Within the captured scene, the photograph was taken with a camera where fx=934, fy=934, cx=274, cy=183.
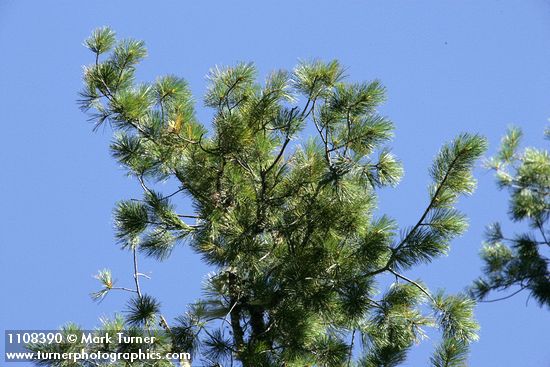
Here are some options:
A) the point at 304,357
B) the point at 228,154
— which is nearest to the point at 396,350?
the point at 304,357

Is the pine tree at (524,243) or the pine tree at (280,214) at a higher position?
the pine tree at (280,214)

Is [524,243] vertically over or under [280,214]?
under

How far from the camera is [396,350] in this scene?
10.8 ft

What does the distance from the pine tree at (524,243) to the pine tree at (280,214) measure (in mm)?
857

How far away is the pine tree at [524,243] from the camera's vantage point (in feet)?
7.97

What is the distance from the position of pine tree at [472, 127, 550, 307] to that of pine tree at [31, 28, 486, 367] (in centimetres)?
86

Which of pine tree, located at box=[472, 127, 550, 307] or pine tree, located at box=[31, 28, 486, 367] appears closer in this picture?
pine tree, located at box=[472, 127, 550, 307]

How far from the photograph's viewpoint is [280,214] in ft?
12.0

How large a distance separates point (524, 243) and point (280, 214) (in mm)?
1368

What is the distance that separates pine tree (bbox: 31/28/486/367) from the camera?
11.3 feet

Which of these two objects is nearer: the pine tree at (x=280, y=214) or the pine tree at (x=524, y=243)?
the pine tree at (x=524, y=243)

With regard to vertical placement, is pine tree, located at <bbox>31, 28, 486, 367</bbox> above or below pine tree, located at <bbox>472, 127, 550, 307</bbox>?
above

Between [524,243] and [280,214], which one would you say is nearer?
[524,243]

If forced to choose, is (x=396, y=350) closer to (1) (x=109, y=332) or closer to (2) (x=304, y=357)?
(2) (x=304, y=357)
